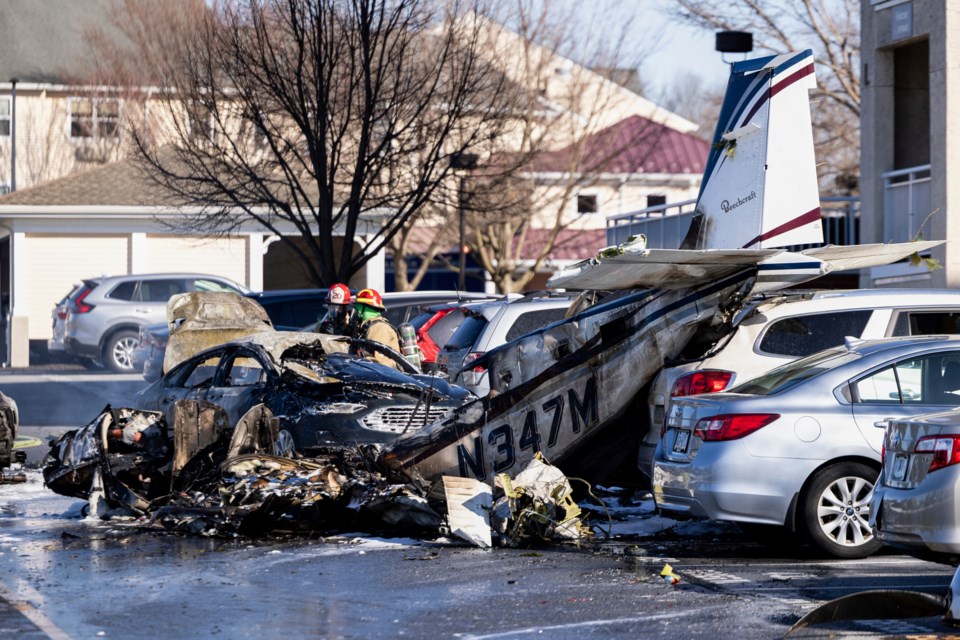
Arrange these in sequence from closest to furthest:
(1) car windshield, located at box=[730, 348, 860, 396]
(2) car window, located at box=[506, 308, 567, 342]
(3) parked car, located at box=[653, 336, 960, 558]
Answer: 1. (3) parked car, located at box=[653, 336, 960, 558]
2. (1) car windshield, located at box=[730, 348, 860, 396]
3. (2) car window, located at box=[506, 308, 567, 342]

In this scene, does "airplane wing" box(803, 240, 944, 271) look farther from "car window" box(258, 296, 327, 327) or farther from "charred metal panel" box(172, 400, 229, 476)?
"car window" box(258, 296, 327, 327)

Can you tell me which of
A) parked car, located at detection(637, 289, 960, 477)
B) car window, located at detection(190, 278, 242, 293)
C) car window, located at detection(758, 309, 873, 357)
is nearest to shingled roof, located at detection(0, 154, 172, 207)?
car window, located at detection(190, 278, 242, 293)

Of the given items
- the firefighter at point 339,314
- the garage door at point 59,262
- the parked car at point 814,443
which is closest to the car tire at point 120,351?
the garage door at point 59,262

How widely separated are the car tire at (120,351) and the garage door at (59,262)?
7513 mm

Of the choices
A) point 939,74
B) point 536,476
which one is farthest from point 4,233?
point 536,476

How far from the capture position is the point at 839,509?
908cm

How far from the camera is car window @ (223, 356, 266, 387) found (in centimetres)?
1329

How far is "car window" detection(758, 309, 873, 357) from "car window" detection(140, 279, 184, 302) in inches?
800

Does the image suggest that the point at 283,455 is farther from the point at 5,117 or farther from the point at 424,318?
the point at 5,117

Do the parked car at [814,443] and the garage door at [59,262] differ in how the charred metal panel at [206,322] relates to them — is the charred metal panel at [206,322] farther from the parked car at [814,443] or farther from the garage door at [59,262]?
the garage door at [59,262]

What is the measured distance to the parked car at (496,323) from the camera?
47.1 ft

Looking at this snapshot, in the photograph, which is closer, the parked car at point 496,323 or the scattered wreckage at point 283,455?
the scattered wreckage at point 283,455

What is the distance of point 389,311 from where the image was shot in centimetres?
2003

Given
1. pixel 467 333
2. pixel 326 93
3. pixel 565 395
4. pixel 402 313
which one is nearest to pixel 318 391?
pixel 565 395
